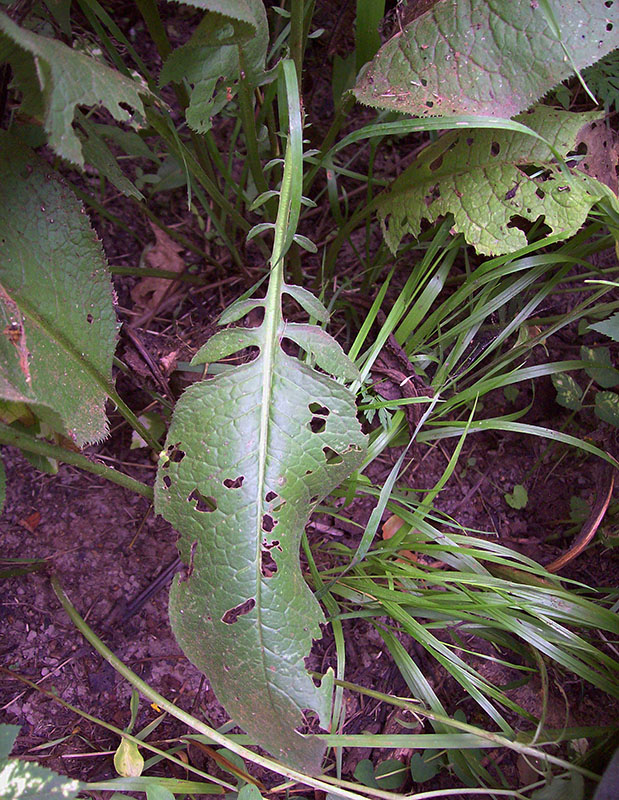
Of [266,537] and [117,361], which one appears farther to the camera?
[117,361]

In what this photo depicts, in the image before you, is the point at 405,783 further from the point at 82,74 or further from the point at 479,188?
the point at 82,74

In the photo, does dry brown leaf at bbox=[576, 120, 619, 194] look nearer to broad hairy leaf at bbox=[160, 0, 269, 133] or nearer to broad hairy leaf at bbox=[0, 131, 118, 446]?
broad hairy leaf at bbox=[160, 0, 269, 133]

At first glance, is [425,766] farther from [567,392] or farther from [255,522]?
[567,392]

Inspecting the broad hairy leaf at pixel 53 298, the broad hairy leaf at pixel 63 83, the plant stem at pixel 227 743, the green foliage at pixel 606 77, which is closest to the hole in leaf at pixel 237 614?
the plant stem at pixel 227 743

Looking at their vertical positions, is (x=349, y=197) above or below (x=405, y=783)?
above

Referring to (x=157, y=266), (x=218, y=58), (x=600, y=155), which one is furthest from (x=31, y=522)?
(x=600, y=155)

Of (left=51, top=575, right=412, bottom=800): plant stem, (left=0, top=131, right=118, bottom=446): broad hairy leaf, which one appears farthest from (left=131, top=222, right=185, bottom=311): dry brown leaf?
(left=51, top=575, right=412, bottom=800): plant stem

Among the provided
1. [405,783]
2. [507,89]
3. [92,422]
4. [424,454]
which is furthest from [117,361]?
[405,783]
